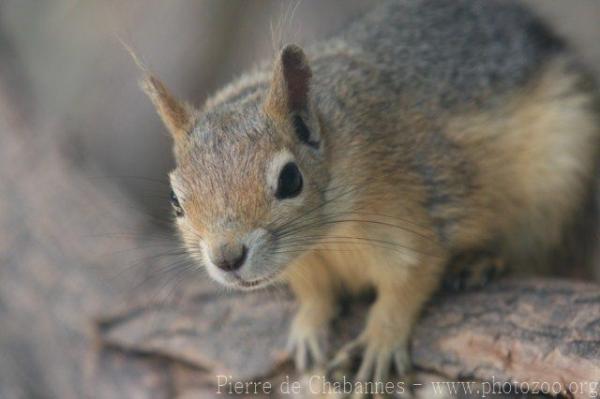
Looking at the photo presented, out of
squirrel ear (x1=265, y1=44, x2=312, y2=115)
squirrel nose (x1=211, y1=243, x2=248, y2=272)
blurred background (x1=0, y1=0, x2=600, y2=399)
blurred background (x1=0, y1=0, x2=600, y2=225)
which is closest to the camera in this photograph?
squirrel nose (x1=211, y1=243, x2=248, y2=272)

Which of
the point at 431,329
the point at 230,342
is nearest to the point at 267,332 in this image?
the point at 230,342

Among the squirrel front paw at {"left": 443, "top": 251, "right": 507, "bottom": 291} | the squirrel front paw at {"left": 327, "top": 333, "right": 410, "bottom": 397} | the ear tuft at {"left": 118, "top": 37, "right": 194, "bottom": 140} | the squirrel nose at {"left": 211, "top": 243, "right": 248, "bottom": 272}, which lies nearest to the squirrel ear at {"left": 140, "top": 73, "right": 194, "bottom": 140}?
the ear tuft at {"left": 118, "top": 37, "right": 194, "bottom": 140}

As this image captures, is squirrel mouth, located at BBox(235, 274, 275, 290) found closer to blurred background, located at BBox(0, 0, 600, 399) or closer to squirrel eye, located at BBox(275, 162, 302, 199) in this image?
squirrel eye, located at BBox(275, 162, 302, 199)

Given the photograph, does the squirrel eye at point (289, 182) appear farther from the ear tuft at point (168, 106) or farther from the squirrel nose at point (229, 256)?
the ear tuft at point (168, 106)

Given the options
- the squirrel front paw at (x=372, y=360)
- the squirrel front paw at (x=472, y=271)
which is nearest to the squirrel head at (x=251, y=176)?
the squirrel front paw at (x=372, y=360)

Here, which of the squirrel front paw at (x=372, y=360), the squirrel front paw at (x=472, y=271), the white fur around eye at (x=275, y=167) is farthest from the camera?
the squirrel front paw at (x=472, y=271)
